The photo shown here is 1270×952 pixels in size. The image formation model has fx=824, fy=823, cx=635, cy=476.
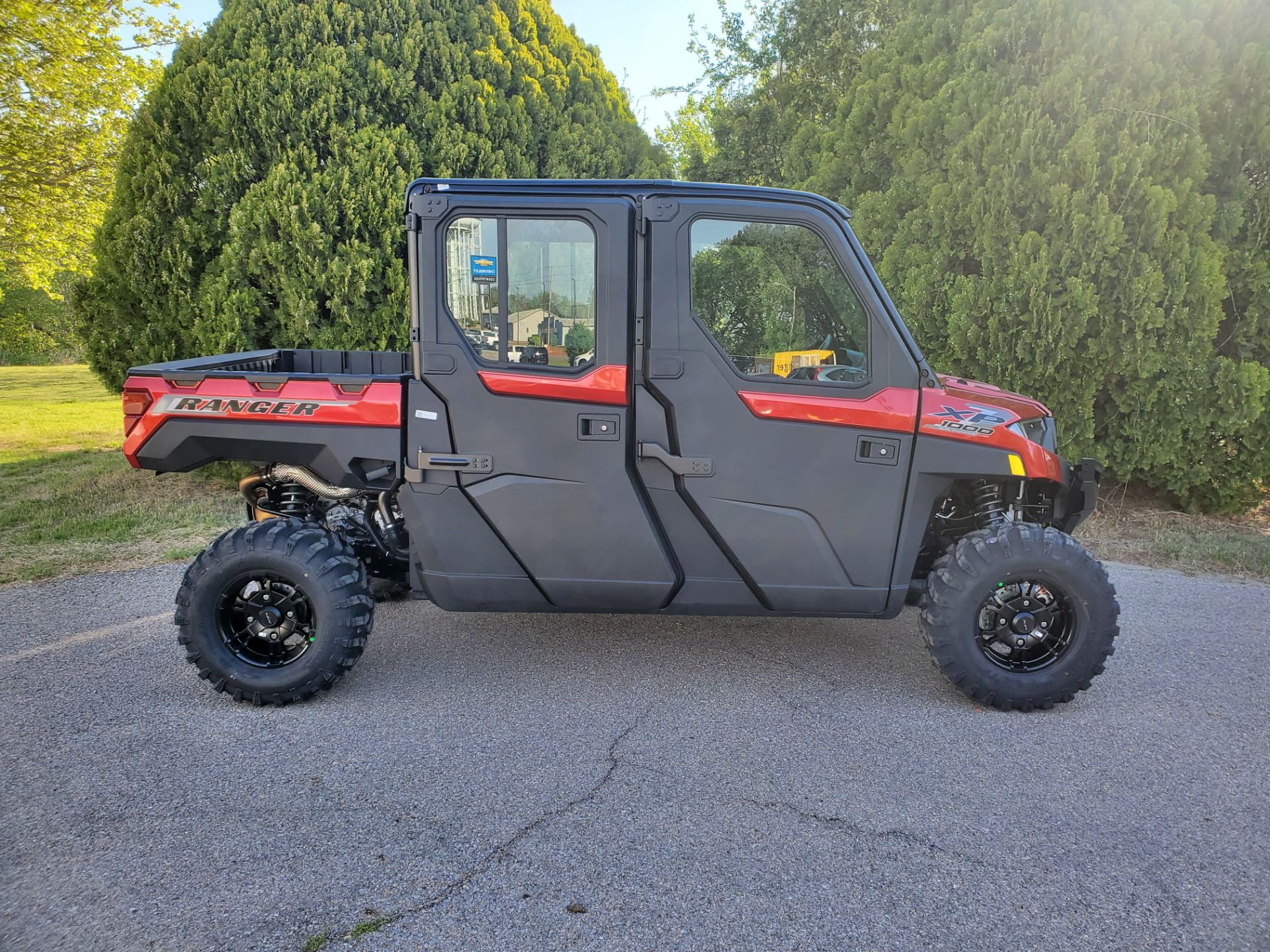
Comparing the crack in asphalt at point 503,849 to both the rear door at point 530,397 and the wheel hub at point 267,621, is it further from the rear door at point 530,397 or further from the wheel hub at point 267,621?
the wheel hub at point 267,621

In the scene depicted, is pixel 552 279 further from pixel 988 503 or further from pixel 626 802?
pixel 988 503

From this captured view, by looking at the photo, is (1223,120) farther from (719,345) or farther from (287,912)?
(287,912)

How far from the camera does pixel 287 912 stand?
2260 mm

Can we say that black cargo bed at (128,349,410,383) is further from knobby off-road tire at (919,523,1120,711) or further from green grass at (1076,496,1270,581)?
green grass at (1076,496,1270,581)

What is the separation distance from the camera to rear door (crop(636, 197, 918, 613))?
3.33 metres

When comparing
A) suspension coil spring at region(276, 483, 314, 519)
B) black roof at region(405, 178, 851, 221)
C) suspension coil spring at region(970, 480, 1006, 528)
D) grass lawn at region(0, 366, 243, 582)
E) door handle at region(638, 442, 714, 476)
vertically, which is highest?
black roof at region(405, 178, 851, 221)

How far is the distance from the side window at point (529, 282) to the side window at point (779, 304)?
0.47 metres

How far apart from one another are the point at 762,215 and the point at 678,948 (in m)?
2.62

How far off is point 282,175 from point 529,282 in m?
4.33

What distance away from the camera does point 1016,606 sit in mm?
3500

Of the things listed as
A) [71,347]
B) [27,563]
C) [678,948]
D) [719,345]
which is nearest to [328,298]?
[27,563]

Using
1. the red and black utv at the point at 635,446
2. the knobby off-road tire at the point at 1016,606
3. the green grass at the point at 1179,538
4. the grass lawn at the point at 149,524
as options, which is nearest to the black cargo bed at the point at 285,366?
the red and black utv at the point at 635,446

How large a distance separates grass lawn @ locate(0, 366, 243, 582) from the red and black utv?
2.70 metres

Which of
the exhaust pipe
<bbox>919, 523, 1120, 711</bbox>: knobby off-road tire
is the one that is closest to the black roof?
the exhaust pipe
